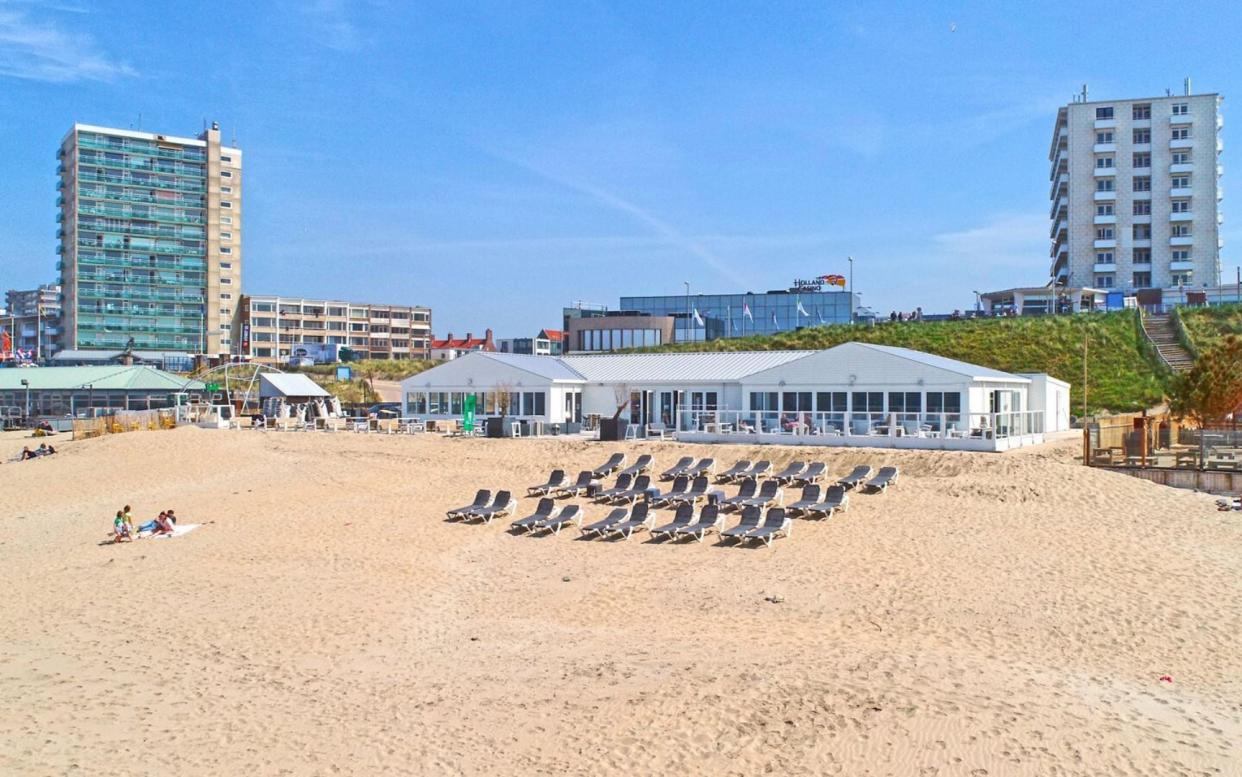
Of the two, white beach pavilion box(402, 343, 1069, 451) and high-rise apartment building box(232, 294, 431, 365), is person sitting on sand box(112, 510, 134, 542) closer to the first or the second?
white beach pavilion box(402, 343, 1069, 451)

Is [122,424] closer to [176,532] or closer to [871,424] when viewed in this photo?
[176,532]

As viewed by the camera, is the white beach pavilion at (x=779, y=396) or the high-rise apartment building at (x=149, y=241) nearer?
the white beach pavilion at (x=779, y=396)

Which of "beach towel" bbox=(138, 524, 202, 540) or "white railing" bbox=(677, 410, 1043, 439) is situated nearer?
"beach towel" bbox=(138, 524, 202, 540)

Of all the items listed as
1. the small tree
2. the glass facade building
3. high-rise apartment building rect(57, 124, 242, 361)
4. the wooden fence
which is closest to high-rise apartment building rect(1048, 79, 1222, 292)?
the glass facade building

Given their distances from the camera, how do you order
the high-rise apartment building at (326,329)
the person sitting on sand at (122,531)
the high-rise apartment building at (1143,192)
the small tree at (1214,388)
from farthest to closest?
the high-rise apartment building at (326,329)
the high-rise apartment building at (1143,192)
the small tree at (1214,388)
the person sitting on sand at (122,531)

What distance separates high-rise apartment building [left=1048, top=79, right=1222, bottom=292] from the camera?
6544 centimetres

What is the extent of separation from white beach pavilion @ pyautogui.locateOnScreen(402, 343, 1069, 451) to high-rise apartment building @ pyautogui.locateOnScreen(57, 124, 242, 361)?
209 ft

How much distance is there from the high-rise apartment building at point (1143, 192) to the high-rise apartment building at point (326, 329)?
216ft

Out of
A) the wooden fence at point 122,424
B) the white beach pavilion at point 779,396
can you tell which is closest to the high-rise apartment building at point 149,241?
the wooden fence at point 122,424

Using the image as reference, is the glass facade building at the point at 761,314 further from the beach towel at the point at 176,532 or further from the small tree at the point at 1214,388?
the beach towel at the point at 176,532

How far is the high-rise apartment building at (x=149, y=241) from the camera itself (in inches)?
3575

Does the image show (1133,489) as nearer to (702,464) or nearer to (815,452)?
(815,452)

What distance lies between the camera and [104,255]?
301 feet

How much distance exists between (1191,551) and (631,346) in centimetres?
5405
